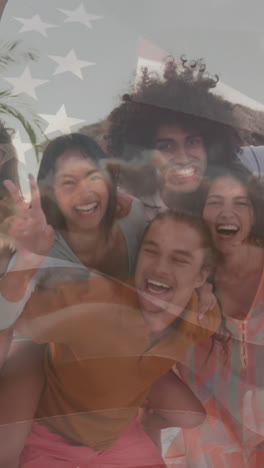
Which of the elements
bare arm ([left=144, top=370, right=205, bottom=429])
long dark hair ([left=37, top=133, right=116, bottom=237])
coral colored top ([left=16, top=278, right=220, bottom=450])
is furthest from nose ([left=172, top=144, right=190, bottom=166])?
bare arm ([left=144, top=370, right=205, bottom=429])

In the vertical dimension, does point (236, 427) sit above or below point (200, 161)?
below

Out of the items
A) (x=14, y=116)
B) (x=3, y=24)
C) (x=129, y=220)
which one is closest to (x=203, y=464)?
(x=129, y=220)

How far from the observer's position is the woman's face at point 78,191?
0.56 meters

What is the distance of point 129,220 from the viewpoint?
60cm

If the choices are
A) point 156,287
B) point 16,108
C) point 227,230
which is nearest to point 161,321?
point 156,287

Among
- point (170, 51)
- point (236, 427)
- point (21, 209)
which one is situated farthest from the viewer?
point (236, 427)

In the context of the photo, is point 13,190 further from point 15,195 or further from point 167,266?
point 167,266

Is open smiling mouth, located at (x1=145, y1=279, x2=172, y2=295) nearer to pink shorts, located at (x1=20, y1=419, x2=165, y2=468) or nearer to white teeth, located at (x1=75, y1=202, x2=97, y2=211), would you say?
white teeth, located at (x1=75, y1=202, x2=97, y2=211)

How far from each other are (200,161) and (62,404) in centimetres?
45

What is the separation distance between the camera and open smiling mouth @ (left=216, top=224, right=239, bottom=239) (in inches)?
25.0

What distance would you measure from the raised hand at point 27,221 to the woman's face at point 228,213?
0.81ft

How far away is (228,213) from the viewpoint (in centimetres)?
64

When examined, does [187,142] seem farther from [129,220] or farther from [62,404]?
[62,404]

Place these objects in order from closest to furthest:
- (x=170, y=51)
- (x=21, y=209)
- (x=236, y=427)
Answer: (x=21, y=209), (x=170, y=51), (x=236, y=427)
